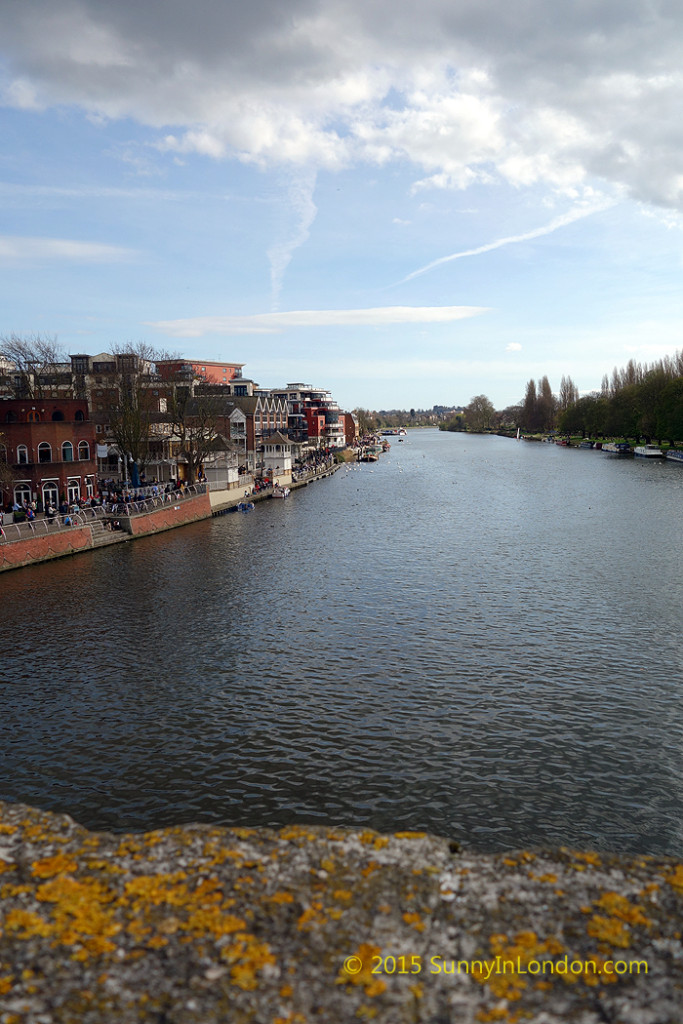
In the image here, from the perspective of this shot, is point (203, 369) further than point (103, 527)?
Yes

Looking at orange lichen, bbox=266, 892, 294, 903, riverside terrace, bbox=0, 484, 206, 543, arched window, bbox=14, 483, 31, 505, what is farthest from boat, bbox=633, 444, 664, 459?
orange lichen, bbox=266, 892, 294, 903

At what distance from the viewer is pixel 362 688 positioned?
91.0ft

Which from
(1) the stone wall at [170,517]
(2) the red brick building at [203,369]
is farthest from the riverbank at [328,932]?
(2) the red brick building at [203,369]

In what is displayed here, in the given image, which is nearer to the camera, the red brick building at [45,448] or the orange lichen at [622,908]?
the orange lichen at [622,908]

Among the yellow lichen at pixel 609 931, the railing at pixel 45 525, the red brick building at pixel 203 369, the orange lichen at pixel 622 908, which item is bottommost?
the orange lichen at pixel 622 908

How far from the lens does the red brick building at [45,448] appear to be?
63.1m

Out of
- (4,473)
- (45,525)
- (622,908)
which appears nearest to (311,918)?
(622,908)

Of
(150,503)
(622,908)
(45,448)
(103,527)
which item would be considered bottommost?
(622,908)

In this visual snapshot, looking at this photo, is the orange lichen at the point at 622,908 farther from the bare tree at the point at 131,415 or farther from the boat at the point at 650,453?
the boat at the point at 650,453

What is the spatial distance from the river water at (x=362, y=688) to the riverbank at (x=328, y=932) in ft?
15.3

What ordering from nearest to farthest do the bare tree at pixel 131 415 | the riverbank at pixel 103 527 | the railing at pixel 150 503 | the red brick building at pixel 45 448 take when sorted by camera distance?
the riverbank at pixel 103 527
the red brick building at pixel 45 448
the railing at pixel 150 503
the bare tree at pixel 131 415

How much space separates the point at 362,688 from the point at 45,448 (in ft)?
163

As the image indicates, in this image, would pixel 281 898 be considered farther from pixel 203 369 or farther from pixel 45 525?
pixel 203 369

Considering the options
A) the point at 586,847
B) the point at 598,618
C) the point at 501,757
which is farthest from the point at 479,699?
the point at 598,618
